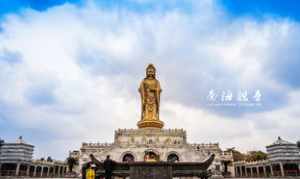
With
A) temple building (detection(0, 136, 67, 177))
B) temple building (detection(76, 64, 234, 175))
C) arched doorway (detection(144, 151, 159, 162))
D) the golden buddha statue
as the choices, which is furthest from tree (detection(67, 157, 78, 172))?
arched doorway (detection(144, 151, 159, 162))

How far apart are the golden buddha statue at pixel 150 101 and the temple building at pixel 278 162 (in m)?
13.5

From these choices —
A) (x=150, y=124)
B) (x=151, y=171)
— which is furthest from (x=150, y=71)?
(x=151, y=171)

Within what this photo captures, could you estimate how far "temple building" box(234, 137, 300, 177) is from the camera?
32.8 meters

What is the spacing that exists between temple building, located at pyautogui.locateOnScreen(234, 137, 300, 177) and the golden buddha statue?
44.4ft

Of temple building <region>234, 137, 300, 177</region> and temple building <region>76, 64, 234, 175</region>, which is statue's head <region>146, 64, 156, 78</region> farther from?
temple building <region>234, 137, 300, 177</region>

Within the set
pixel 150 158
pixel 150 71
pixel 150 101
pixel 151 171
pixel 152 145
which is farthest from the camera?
pixel 150 71

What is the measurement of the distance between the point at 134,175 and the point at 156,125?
88.1 ft

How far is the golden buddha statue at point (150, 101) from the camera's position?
1513 inches

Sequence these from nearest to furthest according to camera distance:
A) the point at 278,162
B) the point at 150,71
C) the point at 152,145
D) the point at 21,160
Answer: the point at 152,145 → the point at 278,162 → the point at 21,160 → the point at 150,71

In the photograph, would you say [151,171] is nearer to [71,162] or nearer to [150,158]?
[150,158]

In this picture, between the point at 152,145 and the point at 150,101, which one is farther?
the point at 150,101

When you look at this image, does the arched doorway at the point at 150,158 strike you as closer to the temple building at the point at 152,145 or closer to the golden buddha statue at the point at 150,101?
the temple building at the point at 152,145

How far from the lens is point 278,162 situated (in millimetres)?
32656

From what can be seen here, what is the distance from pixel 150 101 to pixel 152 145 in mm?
9731
